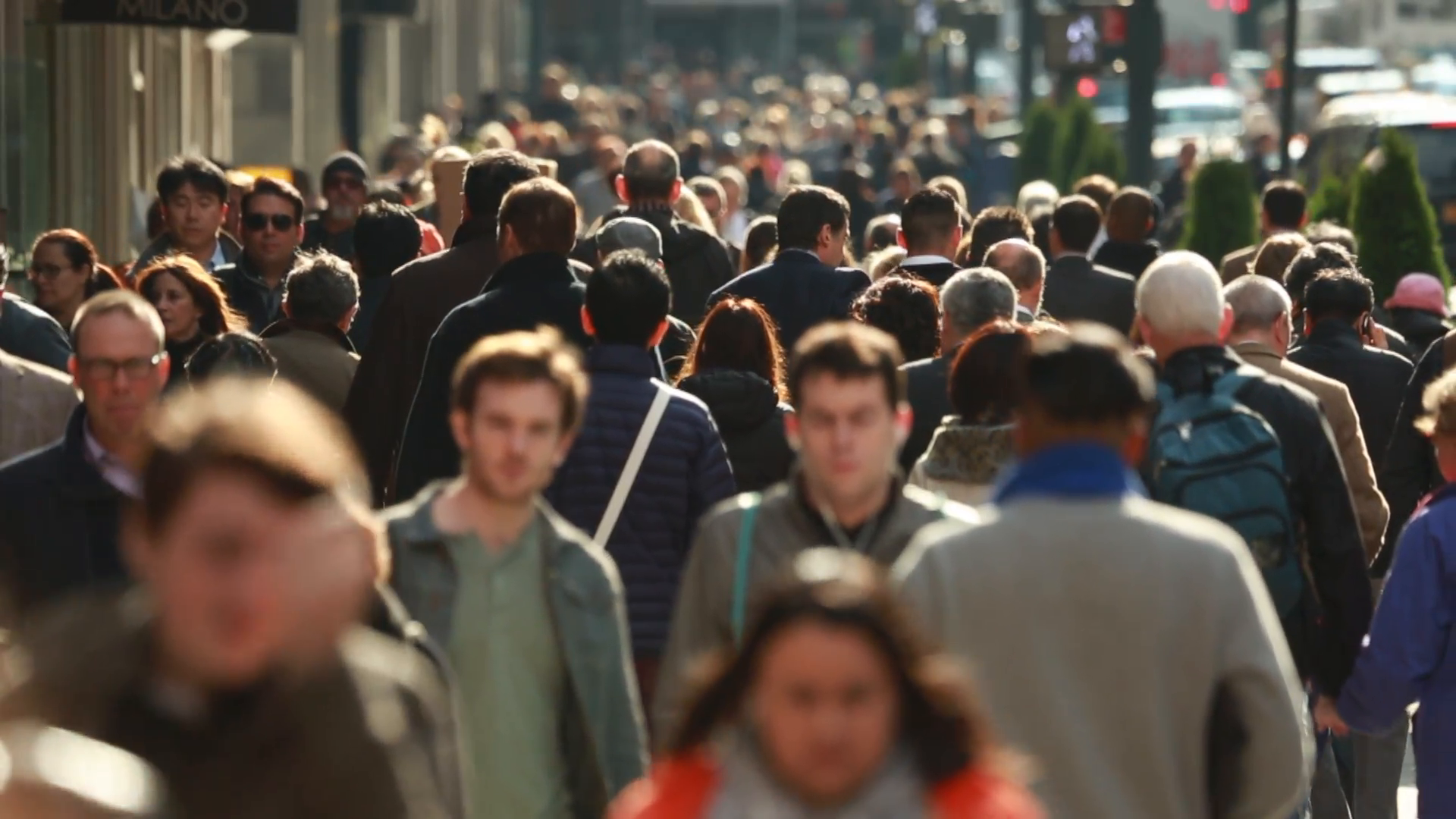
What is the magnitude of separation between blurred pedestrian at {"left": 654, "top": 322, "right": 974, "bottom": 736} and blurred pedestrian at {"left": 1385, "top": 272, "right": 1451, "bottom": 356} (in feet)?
20.6

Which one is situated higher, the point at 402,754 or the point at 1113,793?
the point at 402,754

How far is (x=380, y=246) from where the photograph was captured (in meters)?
11.3

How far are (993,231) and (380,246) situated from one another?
7.62 feet

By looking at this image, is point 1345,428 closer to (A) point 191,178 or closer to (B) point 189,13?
(A) point 191,178

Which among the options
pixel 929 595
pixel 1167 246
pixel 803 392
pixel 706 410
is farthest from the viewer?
pixel 1167 246

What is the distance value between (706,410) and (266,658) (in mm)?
4057

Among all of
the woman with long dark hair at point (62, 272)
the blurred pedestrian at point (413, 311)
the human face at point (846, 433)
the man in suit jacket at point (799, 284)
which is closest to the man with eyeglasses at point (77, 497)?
the human face at point (846, 433)

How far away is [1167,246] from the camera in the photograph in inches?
874

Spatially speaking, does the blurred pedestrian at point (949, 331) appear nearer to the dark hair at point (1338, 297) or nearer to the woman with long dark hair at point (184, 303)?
the dark hair at point (1338, 297)

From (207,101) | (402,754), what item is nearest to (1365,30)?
(207,101)

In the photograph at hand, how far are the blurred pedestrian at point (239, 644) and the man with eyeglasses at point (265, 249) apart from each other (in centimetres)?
854

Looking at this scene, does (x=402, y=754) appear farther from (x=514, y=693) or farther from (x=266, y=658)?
(x=514, y=693)

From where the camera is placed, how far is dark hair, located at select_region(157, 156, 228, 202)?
38.8ft

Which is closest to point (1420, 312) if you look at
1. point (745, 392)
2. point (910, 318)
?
point (910, 318)
